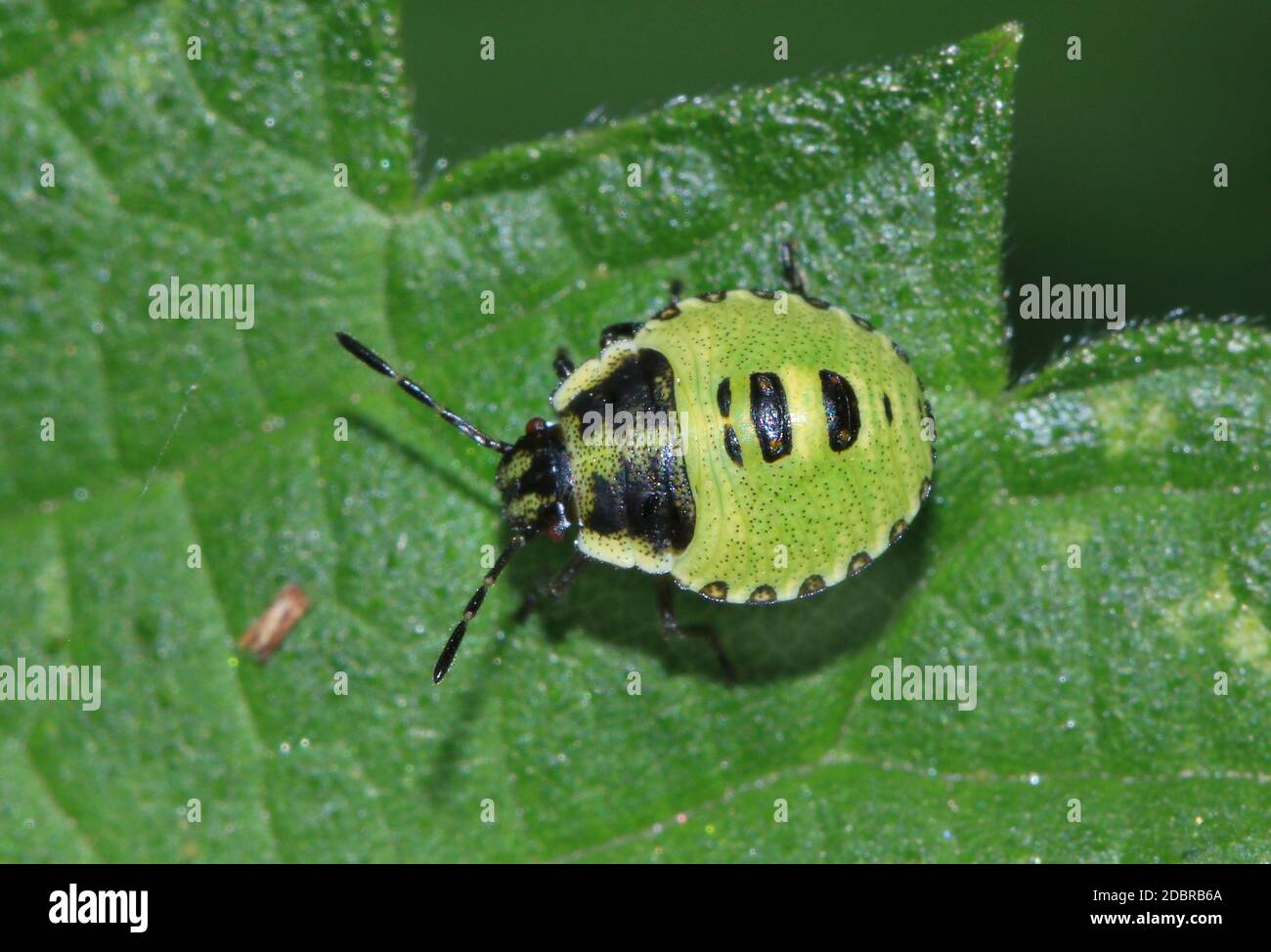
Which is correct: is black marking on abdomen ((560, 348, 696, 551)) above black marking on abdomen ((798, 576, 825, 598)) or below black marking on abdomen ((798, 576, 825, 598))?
above

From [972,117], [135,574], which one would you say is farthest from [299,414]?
[972,117]

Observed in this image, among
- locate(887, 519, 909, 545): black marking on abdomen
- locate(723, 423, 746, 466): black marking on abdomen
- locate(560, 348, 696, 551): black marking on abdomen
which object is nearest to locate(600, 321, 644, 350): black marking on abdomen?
locate(560, 348, 696, 551): black marking on abdomen

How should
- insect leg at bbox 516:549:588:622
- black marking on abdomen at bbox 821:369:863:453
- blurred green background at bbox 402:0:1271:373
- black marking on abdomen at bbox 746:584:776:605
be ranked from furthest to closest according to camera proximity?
blurred green background at bbox 402:0:1271:373 → insect leg at bbox 516:549:588:622 → black marking on abdomen at bbox 746:584:776:605 → black marking on abdomen at bbox 821:369:863:453

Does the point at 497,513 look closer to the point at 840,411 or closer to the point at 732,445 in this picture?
the point at 732,445

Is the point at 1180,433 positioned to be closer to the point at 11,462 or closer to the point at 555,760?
the point at 555,760

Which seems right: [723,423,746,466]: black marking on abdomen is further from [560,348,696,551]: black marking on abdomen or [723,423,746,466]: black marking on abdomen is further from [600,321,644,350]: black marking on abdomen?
[600,321,644,350]: black marking on abdomen

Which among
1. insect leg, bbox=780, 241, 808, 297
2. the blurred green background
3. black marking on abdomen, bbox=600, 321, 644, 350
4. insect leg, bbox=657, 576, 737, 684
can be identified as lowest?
insect leg, bbox=657, 576, 737, 684

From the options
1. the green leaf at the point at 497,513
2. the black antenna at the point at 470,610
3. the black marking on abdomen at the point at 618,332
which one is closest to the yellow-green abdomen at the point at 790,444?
the black marking on abdomen at the point at 618,332

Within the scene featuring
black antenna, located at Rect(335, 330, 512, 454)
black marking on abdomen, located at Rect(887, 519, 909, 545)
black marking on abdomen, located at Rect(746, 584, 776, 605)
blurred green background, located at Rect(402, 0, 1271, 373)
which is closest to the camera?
black marking on abdomen, located at Rect(887, 519, 909, 545)
